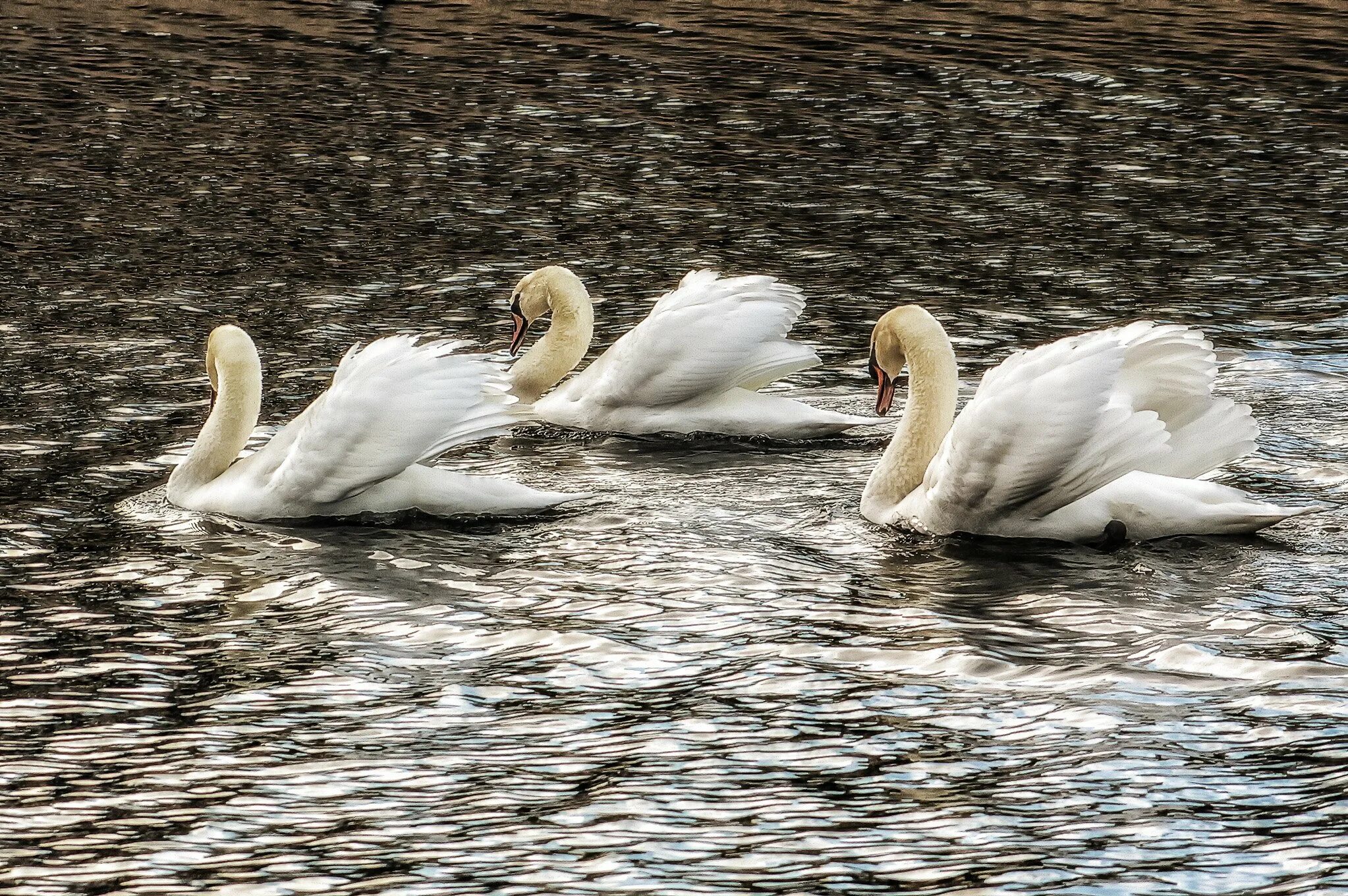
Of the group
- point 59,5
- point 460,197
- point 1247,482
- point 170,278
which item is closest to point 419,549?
point 1247,482

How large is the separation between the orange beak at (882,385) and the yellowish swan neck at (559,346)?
2570 millimetres

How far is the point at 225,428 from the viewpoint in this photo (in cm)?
1108

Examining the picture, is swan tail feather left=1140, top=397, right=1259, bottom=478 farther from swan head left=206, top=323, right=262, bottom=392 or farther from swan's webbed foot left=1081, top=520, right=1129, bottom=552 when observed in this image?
swan head left=206, top=323, right=262, bottom=392

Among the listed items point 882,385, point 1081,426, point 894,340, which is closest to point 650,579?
point 1081,426

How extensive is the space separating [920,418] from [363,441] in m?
2.85

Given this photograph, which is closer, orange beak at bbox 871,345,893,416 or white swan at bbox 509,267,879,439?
orange beak at bbox 871,345,893,416

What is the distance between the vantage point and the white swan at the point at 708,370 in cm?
1213

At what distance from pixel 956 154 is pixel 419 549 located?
12897mm

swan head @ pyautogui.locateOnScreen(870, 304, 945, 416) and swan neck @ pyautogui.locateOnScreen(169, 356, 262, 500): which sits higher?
swan head @ pyautogui.locateOnScreen(870, 304, 945, 416)

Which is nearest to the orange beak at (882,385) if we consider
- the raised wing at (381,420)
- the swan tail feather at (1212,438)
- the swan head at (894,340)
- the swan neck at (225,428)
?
the swan head at (894,340)

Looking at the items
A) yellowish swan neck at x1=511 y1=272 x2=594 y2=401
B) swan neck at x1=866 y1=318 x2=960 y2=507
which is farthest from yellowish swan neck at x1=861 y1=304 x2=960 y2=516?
yellowish swan neck at x1=511 y1=272 x2=594 y2=401

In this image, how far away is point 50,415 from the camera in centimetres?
1257

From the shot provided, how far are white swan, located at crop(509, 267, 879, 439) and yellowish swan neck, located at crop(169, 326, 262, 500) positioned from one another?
2228 millimetres

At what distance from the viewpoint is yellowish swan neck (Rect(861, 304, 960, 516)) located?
1069 centimetres
